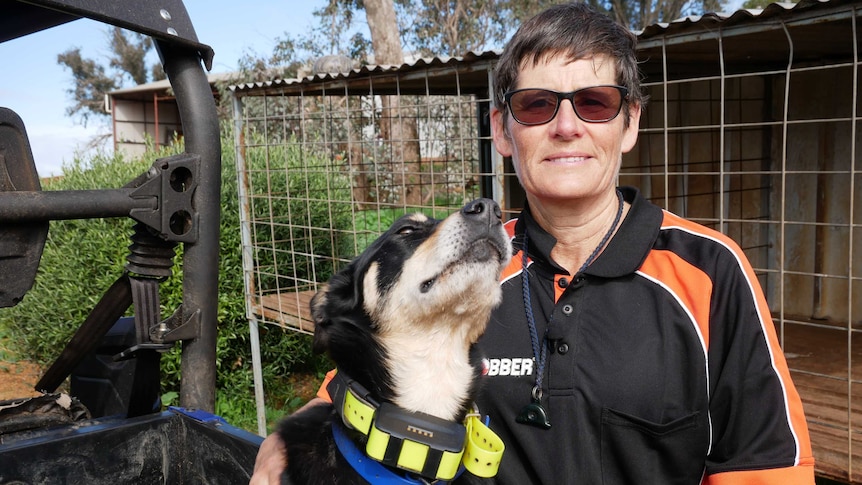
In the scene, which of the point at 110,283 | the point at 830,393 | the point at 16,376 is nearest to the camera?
the point at 830,393

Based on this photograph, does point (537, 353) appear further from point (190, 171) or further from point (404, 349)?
point (190, 171)

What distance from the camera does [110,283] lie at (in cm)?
599

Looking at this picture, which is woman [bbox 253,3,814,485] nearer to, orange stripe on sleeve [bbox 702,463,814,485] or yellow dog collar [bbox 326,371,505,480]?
orange stripe on sleeve [bbox 702,463,814,485]

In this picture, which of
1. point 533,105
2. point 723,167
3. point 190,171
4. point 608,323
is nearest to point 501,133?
point 533,105

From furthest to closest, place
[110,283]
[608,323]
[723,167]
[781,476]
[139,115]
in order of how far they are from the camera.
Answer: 1. [139,115]
2. [110,283]
3. [723,167]
4. [608,323]
5. [781,476]

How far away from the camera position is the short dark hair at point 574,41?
194 cm

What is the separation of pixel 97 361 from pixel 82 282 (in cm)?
424

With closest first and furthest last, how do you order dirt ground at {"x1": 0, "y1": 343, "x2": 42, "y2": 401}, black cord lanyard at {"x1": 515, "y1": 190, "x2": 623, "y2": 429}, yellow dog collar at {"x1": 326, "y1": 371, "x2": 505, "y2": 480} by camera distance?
yellow dog collar at {"x1": 326, "y1": 371, "x2": 505, "y2": 480} → black cord lanyard at {"x1": 515, "y1": 190, "x2": 623, "y2": 429} → dirt ground at {"x1": 0, "y1": 343, "x2": 42, "y2": 401}

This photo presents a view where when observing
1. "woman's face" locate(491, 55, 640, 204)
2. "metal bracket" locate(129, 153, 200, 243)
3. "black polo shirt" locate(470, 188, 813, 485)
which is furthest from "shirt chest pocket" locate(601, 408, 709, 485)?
"metal bracket" locate(129, 153, 200, 243)

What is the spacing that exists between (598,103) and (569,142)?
0.47 feet

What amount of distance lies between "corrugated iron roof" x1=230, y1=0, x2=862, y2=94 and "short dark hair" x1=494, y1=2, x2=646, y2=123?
727 mm

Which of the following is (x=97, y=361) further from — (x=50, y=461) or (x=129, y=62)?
(x=129, y=62)

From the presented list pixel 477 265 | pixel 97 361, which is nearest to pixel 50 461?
pixel 97 361

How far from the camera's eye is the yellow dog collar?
1729 mm
